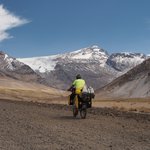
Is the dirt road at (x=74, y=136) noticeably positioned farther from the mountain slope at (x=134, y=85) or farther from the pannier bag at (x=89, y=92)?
the mountain slope at (x=134, y=85)

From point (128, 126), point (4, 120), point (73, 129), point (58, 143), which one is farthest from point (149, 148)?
point (4, 120)

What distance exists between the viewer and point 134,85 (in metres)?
144

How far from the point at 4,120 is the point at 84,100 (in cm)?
399

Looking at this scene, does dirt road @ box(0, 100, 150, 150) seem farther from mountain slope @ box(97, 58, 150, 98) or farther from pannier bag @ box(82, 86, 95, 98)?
mountain slope @ box(97, 58, 150, 98)

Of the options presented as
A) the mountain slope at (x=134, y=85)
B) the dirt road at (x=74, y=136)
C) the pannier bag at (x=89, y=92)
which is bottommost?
the dirt road at (x=74, y=136)

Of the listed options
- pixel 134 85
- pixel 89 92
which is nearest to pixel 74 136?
pixel 89 92

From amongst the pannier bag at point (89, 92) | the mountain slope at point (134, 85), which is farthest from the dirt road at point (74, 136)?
the mountain slope at point (134, 85)

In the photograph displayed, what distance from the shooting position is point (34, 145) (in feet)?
41.2

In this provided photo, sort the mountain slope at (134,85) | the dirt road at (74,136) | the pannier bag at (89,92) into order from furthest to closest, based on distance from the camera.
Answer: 1. the mountain slope at (134,85)
2. the pannier bag at (89,92)
3. the dirt road at (74,136)

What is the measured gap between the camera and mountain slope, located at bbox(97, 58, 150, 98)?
13165 cm

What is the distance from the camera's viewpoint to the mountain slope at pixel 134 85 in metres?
132

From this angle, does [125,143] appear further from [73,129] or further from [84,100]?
[84,100]

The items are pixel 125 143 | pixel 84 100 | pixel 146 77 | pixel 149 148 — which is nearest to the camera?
pixel 149 148

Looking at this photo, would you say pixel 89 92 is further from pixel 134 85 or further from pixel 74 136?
pixel 134 85
